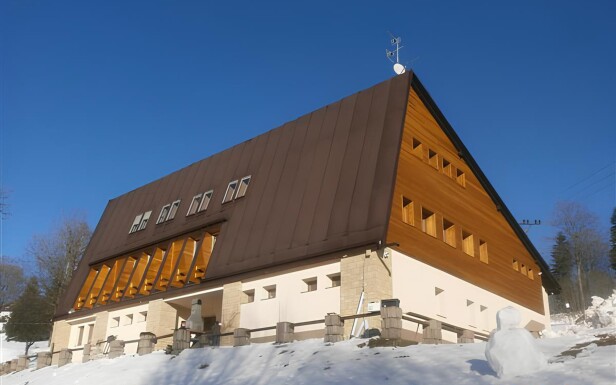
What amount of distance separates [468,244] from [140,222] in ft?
60.0

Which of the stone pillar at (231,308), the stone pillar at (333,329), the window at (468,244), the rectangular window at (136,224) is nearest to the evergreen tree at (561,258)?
the window at (468,244)

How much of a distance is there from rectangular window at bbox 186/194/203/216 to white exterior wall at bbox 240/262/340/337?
23.6 feet

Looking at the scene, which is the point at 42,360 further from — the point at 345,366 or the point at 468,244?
the point at 468,244

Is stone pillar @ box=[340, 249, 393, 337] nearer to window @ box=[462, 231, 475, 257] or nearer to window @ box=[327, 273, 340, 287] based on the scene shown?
window @ box=[327, 273, 340, 287]

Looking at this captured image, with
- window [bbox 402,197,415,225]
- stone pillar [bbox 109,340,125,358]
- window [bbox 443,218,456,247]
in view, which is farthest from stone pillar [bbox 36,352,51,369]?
window [bbox 443,218,456,247]

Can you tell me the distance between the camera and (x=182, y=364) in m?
18.6

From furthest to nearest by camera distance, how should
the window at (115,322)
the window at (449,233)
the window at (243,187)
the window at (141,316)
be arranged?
the window at (115,322)
the window at (141,316)
the window at (243,187)
the window at (449,233)

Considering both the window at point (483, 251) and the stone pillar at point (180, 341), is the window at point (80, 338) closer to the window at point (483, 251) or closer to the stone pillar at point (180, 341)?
the stone pillar at point (180, 341)

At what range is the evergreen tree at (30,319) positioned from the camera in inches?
1909

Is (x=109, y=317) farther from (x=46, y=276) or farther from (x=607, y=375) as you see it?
(x=607, y=375)

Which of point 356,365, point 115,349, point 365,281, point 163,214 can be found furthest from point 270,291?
point 163,214

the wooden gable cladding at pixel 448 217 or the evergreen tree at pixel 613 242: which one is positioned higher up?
the evergreen tree at pixel 613 242

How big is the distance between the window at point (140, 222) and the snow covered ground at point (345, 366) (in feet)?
38.9

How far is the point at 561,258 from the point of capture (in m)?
58.3
